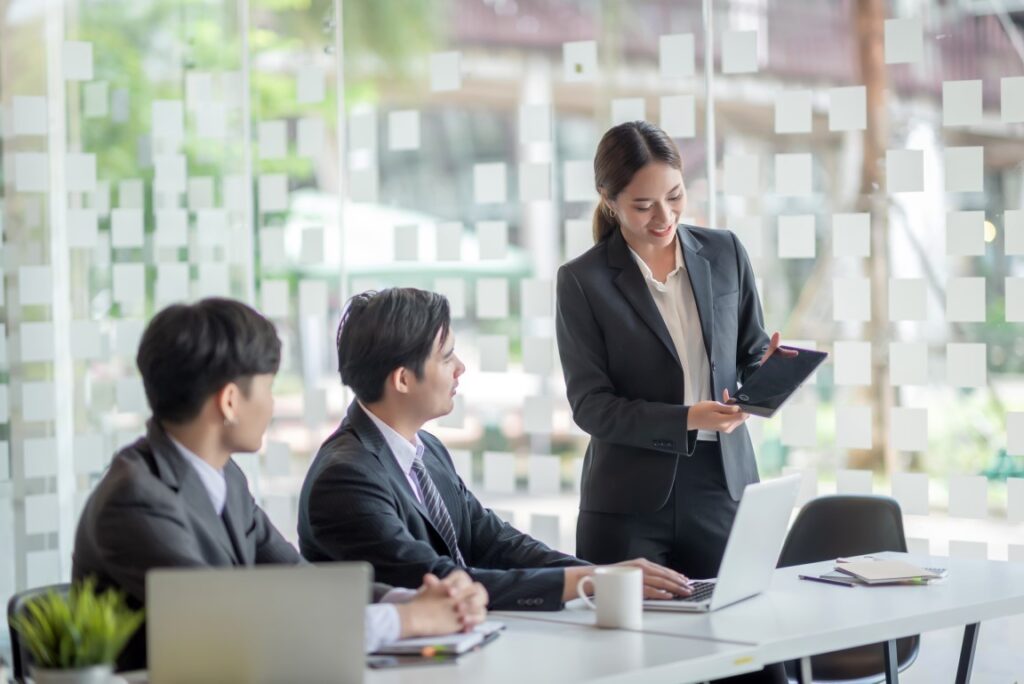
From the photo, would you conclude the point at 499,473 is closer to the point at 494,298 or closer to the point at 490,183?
the point at 494,298

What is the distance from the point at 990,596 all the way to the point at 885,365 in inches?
66.8

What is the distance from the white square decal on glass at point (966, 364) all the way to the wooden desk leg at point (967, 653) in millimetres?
1122

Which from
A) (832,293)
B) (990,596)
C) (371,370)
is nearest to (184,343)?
(371,370)

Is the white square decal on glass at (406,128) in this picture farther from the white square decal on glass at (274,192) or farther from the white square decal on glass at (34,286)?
the white square decal on glass at (34,286)

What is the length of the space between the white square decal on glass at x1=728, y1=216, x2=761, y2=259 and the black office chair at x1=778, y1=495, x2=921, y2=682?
103cm

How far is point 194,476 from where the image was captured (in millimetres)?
2219

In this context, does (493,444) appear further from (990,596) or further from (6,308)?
(990,596)

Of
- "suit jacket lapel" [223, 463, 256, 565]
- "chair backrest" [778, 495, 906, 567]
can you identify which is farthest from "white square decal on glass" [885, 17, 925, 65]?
"suit jacket lapel" [223, 463, 256, 565]

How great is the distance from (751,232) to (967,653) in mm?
1734

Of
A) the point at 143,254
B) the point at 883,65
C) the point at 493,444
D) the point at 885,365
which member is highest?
the point at 883,65

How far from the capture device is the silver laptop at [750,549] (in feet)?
7.68

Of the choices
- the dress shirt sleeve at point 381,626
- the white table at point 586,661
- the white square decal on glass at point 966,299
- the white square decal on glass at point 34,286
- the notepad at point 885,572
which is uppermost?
the white square decal on glass at point 34,286

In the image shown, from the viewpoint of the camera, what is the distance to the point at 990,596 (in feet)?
8.56

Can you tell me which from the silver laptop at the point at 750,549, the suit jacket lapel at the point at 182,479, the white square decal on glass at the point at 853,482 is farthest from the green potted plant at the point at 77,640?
the white square decal on glass at the point at 853,482
